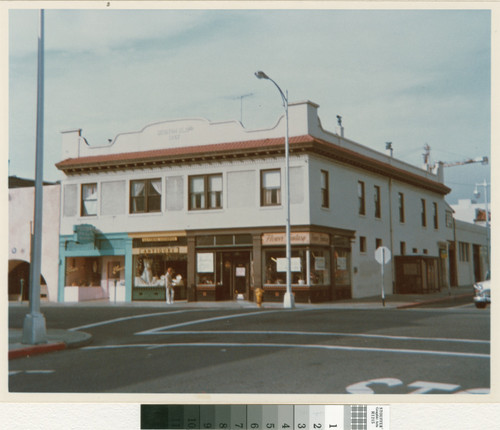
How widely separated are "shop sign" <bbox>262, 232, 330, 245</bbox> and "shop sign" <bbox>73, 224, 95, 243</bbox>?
18.9 feet

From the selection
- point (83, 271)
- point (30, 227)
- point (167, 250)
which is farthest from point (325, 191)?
point (30, 227)

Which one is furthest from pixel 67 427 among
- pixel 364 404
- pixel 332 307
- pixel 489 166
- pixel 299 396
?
pixel 332 307

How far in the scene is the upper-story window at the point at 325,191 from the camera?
15.4 m

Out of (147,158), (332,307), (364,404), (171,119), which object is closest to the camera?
(364,404)

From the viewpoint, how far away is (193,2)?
26.5 feet

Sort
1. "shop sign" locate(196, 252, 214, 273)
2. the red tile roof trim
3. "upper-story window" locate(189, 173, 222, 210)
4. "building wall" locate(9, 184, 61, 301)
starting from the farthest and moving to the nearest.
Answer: "shop sign" locate(196, 252, 214, 273), "upper-story window" locate(189, 173, 222, 210), the red tile roof trim, "building wall" locate(9, 184, 61, 301)

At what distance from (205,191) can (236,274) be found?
117 inches

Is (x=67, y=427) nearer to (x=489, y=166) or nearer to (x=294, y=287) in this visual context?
(x=489, y=166)

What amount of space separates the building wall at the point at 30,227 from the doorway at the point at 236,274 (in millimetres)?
6008

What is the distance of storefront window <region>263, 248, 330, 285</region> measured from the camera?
613 inches

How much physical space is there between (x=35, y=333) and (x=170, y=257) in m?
4.66

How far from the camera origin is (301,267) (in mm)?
16781

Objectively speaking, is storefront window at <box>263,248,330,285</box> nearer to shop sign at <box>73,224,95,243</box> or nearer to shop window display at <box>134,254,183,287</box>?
shop window display at <box>134,254,183,287</box>

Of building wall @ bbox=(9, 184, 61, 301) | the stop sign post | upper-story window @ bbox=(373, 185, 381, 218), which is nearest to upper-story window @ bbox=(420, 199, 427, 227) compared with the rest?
upper-story window @ bbox=(373, 185, 381, 218)
